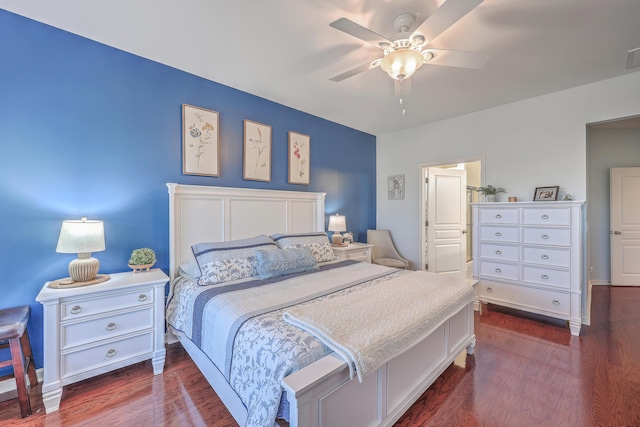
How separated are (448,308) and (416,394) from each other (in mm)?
576

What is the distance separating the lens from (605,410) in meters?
1.70

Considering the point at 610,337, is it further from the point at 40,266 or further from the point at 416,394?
the point at 40,266

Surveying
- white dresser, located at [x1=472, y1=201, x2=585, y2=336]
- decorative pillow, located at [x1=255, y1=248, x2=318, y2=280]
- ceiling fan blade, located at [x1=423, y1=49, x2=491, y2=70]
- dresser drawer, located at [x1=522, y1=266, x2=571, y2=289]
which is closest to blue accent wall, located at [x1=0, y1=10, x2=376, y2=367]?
decorative pillow, located at [x1=255, y1=248, x2=318, y2=280]

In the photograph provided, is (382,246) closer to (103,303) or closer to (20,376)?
(103,303)

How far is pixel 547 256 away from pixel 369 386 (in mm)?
2721

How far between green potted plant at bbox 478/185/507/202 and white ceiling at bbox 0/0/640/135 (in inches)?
44.2

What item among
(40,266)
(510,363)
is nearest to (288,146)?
(40,266)

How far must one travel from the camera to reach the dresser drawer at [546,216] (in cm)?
279

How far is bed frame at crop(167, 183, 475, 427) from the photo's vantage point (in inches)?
44.3

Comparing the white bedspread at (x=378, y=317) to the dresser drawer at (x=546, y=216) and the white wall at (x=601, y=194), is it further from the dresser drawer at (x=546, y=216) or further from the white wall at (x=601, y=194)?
the white wall at (x=601, y=194)

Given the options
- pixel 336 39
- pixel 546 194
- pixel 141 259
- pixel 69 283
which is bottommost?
pixel 69 283

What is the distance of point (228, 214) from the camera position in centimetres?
292

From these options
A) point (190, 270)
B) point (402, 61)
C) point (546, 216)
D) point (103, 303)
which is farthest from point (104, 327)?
point (546, 216)

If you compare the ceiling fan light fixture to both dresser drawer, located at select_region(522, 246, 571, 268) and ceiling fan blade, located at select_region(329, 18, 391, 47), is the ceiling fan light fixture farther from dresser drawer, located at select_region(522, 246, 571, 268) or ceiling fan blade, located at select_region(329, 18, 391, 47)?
dresser drawer, located at select_region(522, 246, 571, 268)
